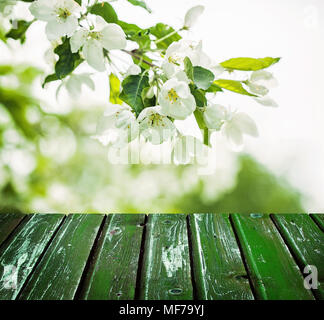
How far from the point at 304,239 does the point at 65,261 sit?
0.58 m

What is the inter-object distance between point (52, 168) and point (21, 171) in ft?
2.59

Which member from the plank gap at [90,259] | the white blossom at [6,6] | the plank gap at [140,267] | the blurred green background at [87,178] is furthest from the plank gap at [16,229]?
the blurred green background at [87,178]

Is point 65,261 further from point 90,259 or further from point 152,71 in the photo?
point 152,71

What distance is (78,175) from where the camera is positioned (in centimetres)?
536

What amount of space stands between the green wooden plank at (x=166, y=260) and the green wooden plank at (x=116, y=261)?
0.03 meters

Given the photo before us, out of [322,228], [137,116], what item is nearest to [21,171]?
[322,228]

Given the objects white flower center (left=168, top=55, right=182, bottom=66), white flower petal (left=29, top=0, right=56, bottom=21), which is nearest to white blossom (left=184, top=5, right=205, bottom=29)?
white flower center (left=168, top=55, right=182, bottom=66)

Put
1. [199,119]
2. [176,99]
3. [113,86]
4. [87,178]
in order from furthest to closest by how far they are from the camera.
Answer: [87,178] → [113,86] → [199,119] → [176,99]

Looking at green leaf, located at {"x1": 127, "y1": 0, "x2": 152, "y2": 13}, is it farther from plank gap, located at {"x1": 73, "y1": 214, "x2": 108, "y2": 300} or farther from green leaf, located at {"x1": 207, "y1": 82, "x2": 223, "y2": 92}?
plank gap, located at {"x1": 73, "y1": 214, "x2": 108, "y2": 300}

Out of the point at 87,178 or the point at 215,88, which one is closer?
the point at 215,88

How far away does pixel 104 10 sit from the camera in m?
0.71

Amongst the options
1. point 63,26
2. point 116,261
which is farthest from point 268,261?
point 63,26

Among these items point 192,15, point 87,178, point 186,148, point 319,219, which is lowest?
point 87,178
